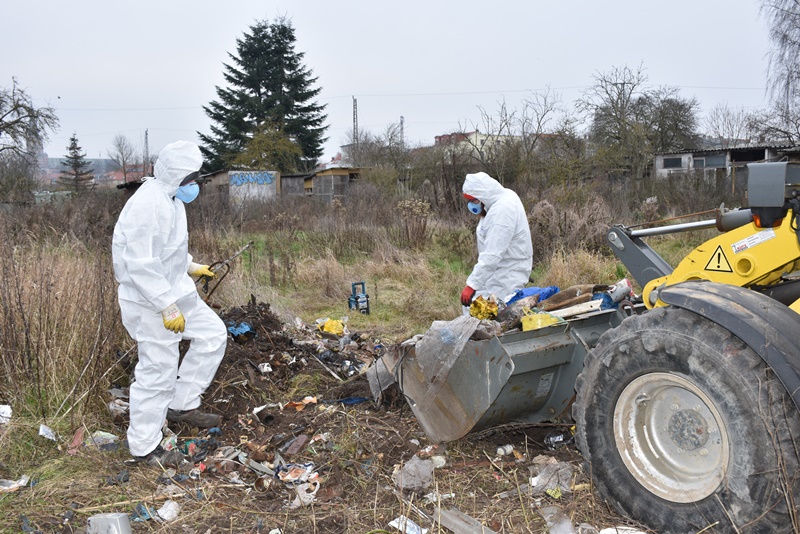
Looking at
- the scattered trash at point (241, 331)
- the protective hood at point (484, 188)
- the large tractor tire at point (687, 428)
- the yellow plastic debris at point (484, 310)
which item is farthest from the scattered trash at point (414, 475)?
the protective hood at point (484, 188)

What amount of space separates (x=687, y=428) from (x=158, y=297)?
2918 mm

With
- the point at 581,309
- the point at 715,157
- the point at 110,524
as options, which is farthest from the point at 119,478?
the point at 715,157

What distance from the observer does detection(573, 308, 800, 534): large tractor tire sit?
229cm

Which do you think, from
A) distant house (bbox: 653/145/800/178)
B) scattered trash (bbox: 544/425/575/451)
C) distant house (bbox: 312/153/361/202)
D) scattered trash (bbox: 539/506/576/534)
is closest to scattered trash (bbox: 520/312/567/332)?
scattered trash (bbox: 544/425/575/451)

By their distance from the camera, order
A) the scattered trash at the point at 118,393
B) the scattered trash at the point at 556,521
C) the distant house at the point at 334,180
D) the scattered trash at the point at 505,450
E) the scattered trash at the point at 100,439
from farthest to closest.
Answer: the distant house at the point at 334,180, the scattered trash at the point at 118,393, the scattered trash at the point at 100,439, the scattered trash at the point at 505,450, the scattered trash at the point at 556,521

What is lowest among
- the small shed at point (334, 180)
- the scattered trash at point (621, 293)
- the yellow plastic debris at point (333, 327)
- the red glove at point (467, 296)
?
the yellow plastic debris at point (333, 327)

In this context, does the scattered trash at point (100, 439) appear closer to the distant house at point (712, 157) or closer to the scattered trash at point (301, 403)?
the scattered trash at point (301, 403)

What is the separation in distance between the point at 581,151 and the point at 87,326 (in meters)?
14.6

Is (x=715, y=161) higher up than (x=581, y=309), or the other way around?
(x=715, y=161)

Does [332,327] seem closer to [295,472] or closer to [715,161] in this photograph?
[295,472]

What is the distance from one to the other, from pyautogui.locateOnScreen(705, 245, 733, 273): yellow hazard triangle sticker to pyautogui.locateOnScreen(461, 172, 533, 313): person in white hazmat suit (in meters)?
2.78

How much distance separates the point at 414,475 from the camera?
3.52 metres

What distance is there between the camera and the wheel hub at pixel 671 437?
2.56 meters

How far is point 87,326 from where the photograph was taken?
15.7ft
